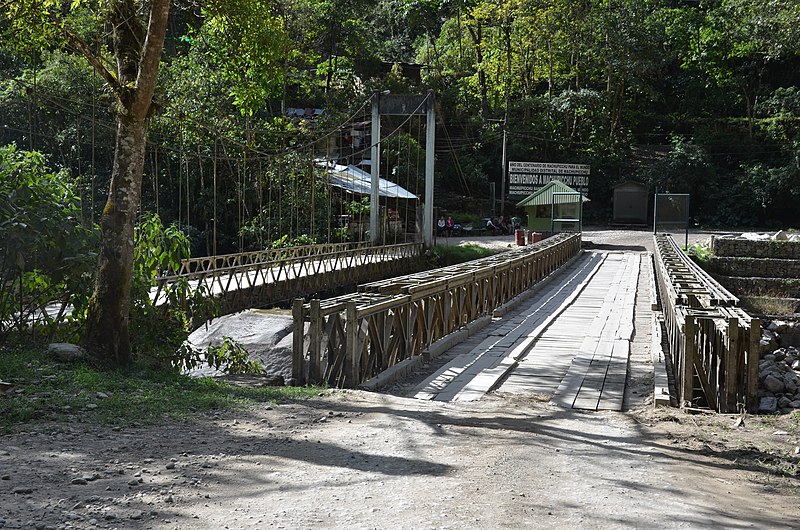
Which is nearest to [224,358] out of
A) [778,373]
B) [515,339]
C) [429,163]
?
[515,339]

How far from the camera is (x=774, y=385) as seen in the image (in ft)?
35.1

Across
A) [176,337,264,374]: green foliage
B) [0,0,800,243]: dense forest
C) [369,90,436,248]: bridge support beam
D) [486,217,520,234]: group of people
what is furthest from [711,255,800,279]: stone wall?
[176,337,264,374]: green foliage

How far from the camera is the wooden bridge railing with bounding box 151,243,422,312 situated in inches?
523

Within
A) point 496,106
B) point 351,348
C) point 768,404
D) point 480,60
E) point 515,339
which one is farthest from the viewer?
point 480,60

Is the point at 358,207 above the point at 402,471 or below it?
above

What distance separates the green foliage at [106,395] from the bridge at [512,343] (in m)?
0.61

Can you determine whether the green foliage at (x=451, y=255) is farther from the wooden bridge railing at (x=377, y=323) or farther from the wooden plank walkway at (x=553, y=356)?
the wooden bridge railing at (x=377, y=323)

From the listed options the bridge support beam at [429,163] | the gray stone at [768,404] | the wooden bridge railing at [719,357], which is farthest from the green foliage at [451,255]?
the wooden bridge railing at [719,357]

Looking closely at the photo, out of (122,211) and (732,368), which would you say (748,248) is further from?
(122,211)

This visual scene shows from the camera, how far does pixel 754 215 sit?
3416cm

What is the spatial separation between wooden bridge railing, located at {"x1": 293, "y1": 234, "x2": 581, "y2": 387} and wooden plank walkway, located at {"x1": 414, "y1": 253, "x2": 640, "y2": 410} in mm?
388

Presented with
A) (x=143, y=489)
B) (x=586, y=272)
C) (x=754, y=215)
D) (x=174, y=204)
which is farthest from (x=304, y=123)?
(x=143, y=489)

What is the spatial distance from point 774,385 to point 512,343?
435cm

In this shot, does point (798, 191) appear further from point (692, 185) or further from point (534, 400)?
point (534, 400)
